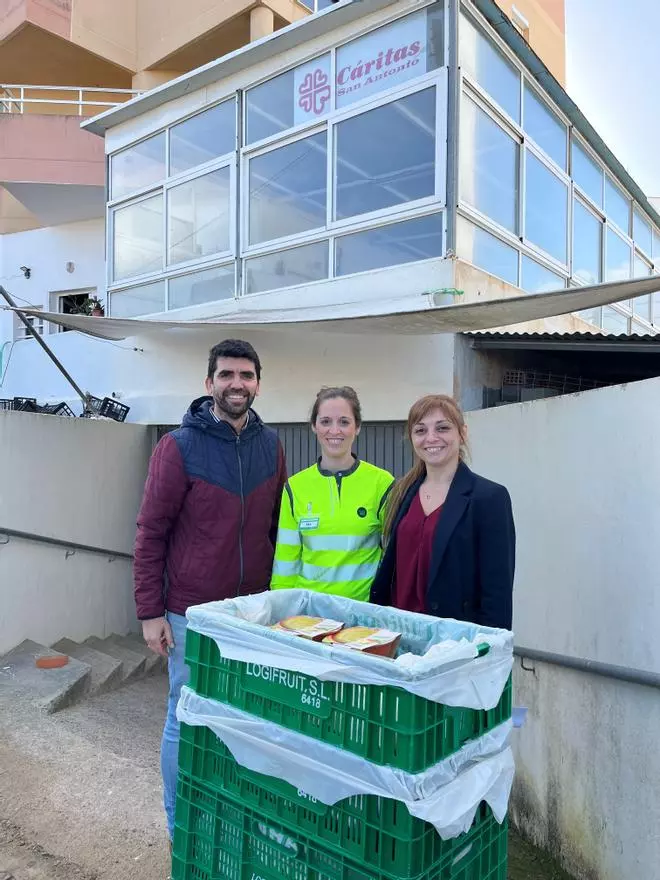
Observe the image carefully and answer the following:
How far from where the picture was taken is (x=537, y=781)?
10.2 feet

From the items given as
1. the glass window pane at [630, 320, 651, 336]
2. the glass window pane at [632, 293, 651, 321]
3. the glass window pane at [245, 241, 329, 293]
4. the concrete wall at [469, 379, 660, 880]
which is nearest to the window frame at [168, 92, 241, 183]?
the glass window pane at [245, 241, 329, 293]

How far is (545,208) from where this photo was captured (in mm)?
6750

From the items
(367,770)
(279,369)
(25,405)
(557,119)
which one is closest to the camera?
(367,770)

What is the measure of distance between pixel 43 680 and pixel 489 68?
6103mm

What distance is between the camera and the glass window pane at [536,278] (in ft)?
20.6

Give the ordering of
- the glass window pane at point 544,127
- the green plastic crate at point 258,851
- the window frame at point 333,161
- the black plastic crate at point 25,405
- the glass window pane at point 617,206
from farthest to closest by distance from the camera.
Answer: the glass window pane at point 617,206
the black plastic crate at point 25,405
the glass window pane at point 544,127
the window frame at point 333,161
the green plastic crate at point 258,851

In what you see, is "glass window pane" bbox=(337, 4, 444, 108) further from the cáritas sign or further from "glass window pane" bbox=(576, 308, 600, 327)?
"glass window pane" bbox=(576, 308, 600, 327)

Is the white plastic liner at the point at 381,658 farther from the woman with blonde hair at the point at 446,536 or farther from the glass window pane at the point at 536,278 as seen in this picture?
the glass window pane at the point at 536,278

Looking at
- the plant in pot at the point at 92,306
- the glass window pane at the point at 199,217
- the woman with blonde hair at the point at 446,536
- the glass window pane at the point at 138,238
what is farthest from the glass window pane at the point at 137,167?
the woman with blonde hair at the point at 446,536

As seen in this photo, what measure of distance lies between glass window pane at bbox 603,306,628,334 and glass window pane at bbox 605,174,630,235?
4.38ft

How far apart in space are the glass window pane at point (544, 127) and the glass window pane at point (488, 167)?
1.86ft

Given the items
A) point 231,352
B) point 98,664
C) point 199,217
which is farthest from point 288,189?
point 98,664

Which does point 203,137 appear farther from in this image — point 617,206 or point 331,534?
point 331,534

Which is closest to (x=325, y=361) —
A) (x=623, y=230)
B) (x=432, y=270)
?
(x=432, y=270)
